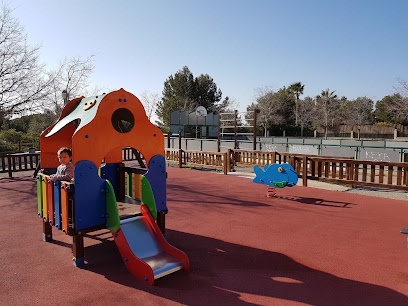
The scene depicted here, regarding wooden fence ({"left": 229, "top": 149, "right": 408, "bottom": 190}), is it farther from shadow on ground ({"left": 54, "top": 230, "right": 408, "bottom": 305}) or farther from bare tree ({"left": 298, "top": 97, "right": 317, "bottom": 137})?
bare tree ({"left": 298, "top": 97, "right": 317, "bottom": 137})

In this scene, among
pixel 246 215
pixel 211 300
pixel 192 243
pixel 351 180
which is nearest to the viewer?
pixel 211 300

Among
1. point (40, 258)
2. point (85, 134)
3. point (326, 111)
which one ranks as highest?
point (326, 111)

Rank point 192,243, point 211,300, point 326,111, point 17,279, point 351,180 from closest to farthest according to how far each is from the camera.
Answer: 1. point 211,300
2. point 17,279
3. point 192,243
4. point 351,180
5. point 326,111

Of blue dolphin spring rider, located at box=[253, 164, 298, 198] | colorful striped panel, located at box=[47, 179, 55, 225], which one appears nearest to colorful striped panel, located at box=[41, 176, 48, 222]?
colorful striped panel, located at box=[47, 179, 55, 225]

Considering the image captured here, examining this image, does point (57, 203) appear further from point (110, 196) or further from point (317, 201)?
point (317, 201)

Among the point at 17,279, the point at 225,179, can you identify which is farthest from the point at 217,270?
the point at 225,179

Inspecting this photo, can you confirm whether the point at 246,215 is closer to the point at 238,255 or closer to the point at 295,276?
the point at 238,255

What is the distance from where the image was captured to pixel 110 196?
4.28 m

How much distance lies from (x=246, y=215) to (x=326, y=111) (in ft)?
166

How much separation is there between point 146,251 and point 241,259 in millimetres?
1399

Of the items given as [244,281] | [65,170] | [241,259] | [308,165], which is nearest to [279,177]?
[308,165]

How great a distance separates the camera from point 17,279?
151 inches

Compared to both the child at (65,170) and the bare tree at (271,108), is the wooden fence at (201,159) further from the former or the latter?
the bare tree at (271,108)

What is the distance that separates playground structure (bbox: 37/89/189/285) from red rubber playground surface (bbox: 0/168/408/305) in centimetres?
32
